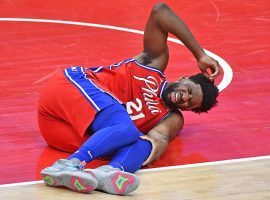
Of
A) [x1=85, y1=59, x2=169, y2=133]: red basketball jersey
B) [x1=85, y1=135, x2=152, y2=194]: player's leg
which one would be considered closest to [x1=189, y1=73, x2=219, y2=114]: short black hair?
[x1=85, y1=59, x2=169, y2=133]: red basketball jersey

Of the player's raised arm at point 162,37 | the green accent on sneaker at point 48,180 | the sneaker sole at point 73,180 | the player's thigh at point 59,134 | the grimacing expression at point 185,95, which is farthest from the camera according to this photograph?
the player's raised arm at point 162,37

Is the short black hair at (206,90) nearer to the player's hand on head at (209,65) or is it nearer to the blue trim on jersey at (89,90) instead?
the player's hand on head at (209,65)

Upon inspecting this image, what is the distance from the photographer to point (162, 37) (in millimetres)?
5758

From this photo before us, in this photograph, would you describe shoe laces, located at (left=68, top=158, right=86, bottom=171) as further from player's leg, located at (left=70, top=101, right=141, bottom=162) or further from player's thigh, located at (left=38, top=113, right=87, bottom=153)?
player's thigh, located at (left=38, top=113, right=87, bottom=153)

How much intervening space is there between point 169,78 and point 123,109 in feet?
5.67

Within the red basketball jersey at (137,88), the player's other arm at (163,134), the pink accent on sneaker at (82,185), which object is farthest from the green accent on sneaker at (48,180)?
the red basketball jersey at (137,88)

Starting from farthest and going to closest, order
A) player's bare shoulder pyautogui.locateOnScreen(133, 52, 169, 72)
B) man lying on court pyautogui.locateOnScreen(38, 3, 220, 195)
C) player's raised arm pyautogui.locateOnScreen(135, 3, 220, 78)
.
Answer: player's bare shoulder pyautogui.locateOnScreen(133, 52, 169, 72) → player's raised arm pyautogui.locateOnScreen(135, 3, 220, 78) → man lying on court pyautogui.locateOnScreen(38, 3, 220, 195)

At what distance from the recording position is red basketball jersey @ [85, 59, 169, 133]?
548 centimetres

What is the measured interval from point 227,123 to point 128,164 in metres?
1.24

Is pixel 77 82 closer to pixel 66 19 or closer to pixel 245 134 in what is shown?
pixel 245 134

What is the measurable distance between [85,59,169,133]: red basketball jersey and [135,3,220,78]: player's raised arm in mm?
137

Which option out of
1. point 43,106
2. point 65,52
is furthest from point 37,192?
point 65,52

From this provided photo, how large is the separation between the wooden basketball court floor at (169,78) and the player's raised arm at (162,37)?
546mm

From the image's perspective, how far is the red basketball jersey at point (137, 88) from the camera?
5480mm
